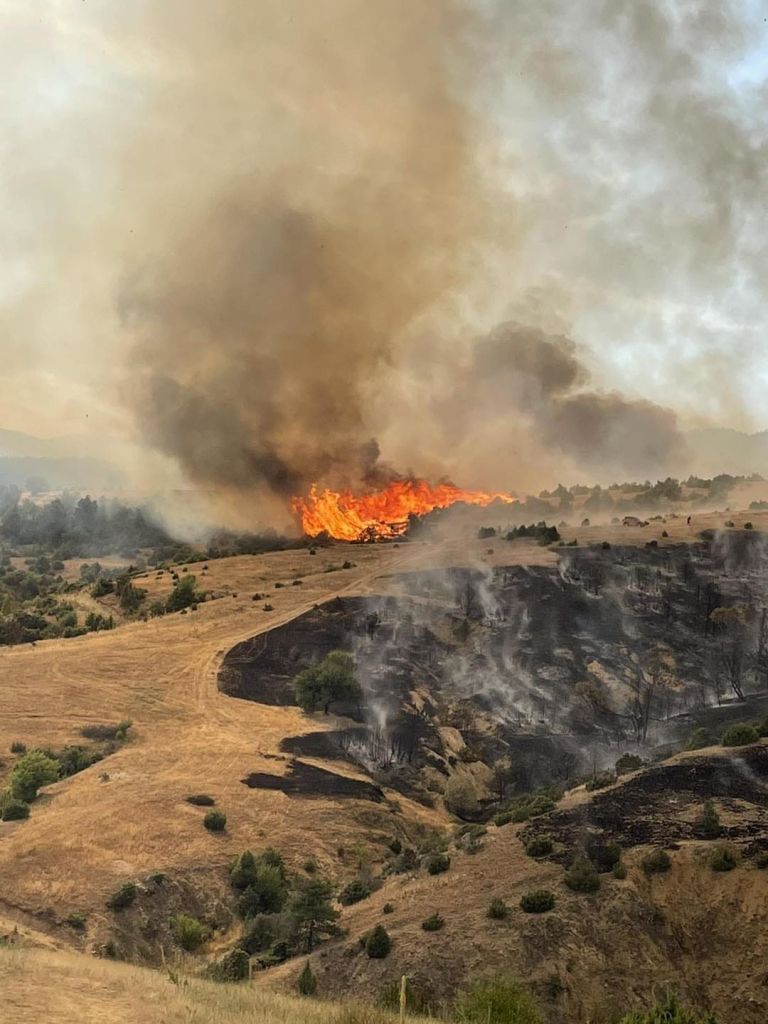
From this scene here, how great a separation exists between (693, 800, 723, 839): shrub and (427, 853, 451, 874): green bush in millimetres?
9508

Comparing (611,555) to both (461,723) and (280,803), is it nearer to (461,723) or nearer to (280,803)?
(461,723)

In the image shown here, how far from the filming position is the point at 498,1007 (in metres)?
17.5

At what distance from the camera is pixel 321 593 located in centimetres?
7288

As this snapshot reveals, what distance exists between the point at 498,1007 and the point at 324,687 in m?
37.4

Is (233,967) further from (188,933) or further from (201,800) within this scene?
(201,800)

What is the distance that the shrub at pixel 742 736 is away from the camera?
129 ft

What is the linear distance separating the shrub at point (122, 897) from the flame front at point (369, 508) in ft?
229

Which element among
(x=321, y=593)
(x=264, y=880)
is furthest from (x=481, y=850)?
(x=321, y=593)

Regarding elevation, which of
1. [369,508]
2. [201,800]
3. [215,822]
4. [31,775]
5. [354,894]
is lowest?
[354,894]

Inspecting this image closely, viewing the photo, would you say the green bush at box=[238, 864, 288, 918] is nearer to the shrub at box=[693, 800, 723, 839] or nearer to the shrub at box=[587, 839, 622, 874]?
the shrub at box=[587, 839, 622, 874]

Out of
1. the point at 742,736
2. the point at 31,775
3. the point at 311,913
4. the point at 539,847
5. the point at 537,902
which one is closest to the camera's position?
the point at 537,902

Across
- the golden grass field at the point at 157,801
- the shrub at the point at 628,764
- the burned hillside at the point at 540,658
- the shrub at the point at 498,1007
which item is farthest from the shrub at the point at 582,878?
the burned hillside at the point at 540,658

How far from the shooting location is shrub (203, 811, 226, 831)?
112 feet

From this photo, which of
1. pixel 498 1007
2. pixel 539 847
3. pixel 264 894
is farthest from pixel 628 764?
pixel 498 1007
